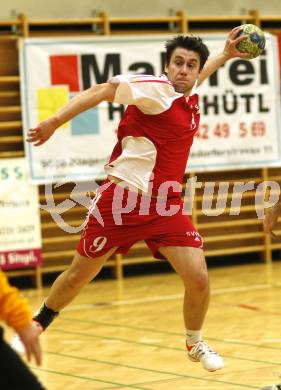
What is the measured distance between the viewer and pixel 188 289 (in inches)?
252

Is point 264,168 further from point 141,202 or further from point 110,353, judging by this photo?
point 141,202

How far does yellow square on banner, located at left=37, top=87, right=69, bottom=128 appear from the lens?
488 inches

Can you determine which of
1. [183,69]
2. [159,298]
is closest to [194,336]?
[183,69]

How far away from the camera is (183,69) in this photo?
252 inches

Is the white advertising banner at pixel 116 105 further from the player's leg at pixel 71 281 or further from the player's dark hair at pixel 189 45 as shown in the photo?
the player's dark hair at pixel 189 45

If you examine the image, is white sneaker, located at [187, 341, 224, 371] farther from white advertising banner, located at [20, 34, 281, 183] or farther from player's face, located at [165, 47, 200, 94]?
white advertising banner, located at [20, 34, 281, 183]

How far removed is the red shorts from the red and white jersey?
0.34ft

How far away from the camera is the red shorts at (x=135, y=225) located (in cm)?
638

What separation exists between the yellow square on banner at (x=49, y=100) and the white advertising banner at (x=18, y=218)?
68 centimetres

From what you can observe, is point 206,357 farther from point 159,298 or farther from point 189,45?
point 159,298

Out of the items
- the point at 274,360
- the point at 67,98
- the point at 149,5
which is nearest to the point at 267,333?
the point at 274,360

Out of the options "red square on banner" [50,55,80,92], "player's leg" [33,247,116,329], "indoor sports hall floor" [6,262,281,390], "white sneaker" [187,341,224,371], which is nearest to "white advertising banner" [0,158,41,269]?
"indoor sports hall floor" [6,262,281,390]

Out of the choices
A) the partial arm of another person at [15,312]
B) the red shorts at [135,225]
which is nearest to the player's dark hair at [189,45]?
the red shorts at [135,225]

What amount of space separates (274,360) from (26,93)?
19.9 feet
